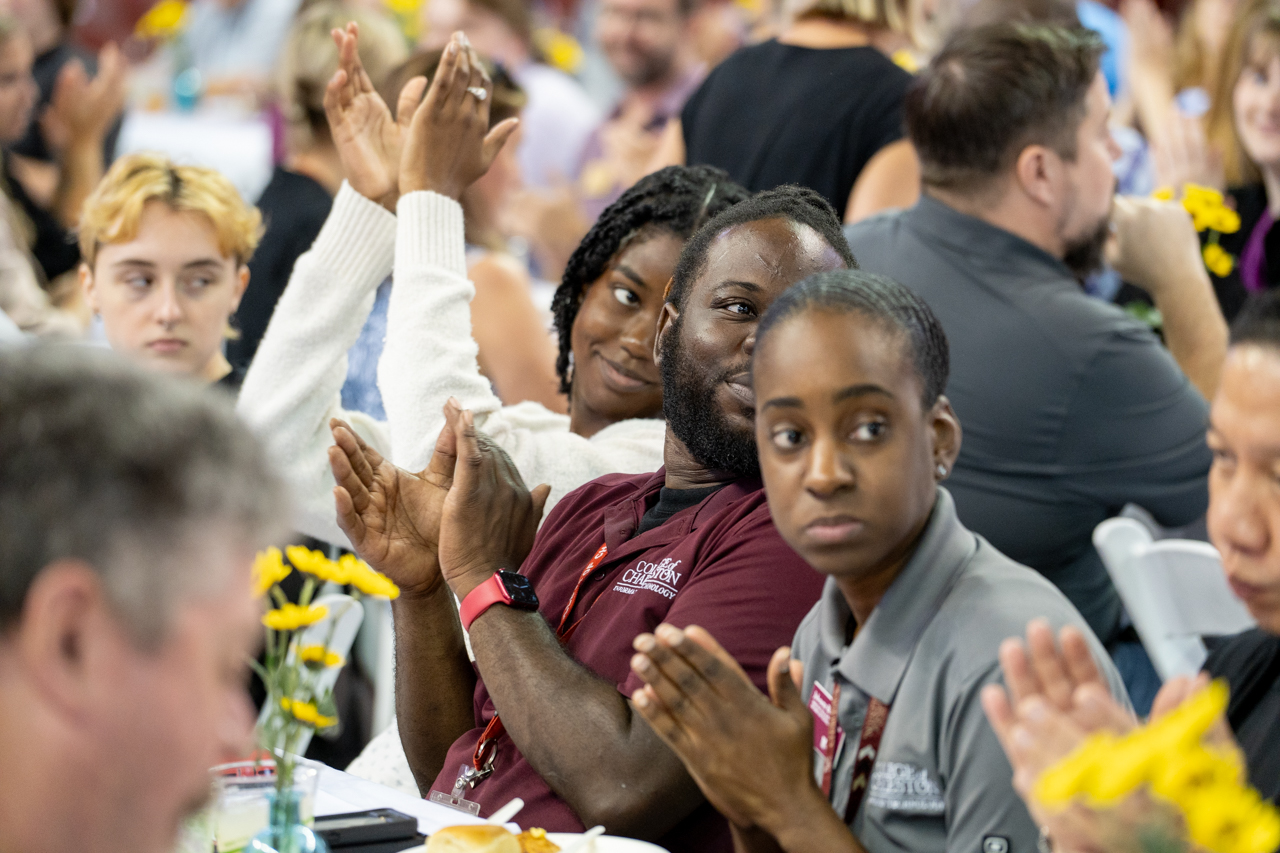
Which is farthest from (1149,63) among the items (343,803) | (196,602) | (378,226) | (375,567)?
(196,602)

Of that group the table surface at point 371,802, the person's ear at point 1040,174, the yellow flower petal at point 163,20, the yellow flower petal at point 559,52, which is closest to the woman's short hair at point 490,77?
the person's ear at point 1040,174

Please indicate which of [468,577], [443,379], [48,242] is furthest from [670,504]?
[48,242]

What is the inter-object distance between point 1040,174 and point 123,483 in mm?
2011

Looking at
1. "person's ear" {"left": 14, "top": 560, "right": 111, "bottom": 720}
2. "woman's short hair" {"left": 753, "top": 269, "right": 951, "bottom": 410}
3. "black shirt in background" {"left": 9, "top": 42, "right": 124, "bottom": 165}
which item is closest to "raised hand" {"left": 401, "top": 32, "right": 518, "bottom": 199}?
"woman's short hair" {"left": 753, "top": 269, "right": 951, "bottom": 410}

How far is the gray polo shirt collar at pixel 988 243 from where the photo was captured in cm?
248

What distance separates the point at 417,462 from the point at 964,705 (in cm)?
110

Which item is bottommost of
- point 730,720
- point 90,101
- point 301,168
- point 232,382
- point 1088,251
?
point 730,720

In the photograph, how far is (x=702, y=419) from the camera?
67.9 inches

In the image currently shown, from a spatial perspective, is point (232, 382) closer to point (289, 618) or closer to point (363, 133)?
point (363, 133)

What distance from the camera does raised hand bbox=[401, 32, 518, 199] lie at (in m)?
2.21

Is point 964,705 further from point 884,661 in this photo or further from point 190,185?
point 190,185

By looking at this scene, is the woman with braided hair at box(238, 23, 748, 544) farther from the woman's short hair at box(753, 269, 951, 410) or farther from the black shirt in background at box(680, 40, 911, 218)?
the black shirt in background at box(680, 40, 911, 218)

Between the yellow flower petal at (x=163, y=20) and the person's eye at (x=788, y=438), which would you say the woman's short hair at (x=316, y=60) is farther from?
the person's eye at (x=788, y=438)

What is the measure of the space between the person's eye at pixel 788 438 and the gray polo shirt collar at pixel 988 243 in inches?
51.5
